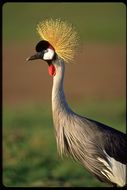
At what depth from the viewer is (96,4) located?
27.3 metres

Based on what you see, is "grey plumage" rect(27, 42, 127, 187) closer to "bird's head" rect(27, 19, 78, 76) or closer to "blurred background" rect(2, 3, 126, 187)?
"bird's head" rect(27, 19, 78, 76)

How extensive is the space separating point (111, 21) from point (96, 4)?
4366 millimetres

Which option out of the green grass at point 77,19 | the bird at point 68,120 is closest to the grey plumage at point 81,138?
the bird at point 68,120

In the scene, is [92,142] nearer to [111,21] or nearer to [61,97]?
[61,97]

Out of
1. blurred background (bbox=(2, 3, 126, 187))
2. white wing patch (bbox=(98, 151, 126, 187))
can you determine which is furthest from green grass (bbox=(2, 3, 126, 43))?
white wing patch (bbox=(98, 151, 126, 187))

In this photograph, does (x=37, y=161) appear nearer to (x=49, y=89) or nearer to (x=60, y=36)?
(x=60, y=36)

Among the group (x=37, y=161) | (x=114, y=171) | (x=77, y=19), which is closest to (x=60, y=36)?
(x=114, y=171)

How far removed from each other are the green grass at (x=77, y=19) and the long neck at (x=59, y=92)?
13.3 metres

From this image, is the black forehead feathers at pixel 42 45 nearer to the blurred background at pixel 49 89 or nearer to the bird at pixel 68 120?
the bird at pixel 68 120

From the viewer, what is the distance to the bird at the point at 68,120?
5008 millimetres

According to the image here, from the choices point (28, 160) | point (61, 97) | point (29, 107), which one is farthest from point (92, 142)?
point (29, 107)

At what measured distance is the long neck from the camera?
4.99m

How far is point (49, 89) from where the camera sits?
13820 millimetres

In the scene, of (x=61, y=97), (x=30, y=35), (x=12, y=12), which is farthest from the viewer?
(x=12, y=12)
